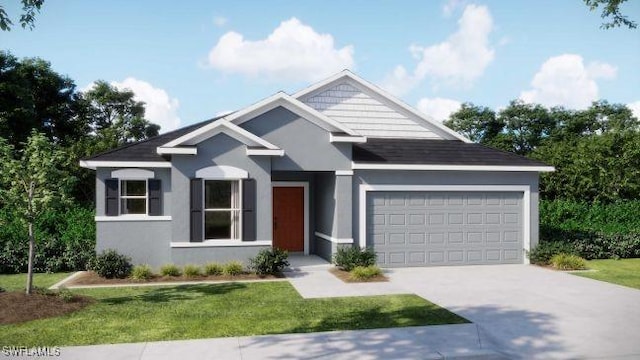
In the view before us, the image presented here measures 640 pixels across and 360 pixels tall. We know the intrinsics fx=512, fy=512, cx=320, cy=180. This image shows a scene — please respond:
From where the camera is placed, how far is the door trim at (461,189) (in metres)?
16.4

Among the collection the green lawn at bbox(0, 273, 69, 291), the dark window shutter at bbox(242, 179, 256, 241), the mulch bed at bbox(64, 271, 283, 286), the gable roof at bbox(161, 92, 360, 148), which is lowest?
the green lawn at bbox(0, 273, 69, 291)

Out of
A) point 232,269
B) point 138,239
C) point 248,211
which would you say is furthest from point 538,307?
point 138,239

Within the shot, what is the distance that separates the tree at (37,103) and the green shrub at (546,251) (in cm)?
2987

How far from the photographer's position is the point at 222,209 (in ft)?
50.4

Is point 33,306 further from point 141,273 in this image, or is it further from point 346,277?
point 346,277

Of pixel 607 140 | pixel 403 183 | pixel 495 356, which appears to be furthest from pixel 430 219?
pixel 607 140

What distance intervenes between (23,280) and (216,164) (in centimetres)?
635

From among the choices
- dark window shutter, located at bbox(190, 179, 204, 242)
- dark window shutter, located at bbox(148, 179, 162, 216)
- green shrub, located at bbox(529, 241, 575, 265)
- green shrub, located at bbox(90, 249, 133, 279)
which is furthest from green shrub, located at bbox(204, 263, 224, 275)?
green shrub, located at bbox(529, 241, 575, 265)

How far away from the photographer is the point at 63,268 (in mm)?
16219

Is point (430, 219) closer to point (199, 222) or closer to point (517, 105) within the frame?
point (199, 222)

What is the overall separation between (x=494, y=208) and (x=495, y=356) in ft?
34.5

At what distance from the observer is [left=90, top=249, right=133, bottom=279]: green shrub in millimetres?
14328

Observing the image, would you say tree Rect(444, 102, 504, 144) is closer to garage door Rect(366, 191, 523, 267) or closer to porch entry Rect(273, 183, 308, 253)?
garage door Rect(366, 191, 523, 267)

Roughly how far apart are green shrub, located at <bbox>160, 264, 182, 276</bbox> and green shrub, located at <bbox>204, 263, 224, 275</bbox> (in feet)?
2.65
